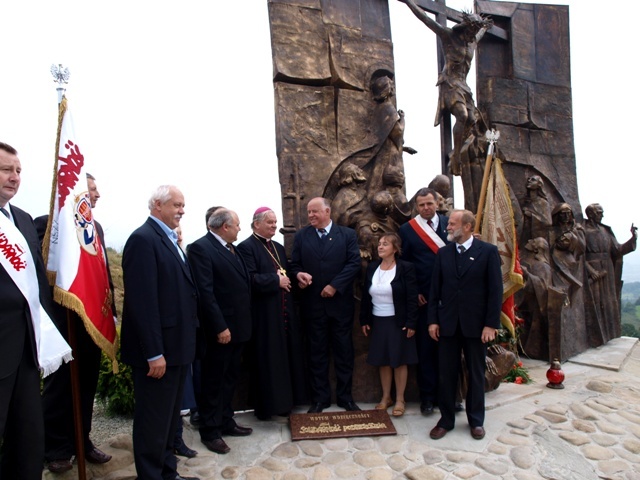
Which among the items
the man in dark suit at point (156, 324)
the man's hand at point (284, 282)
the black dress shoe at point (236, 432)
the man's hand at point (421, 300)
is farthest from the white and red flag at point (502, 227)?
the man in dark suit at point (156, 324)

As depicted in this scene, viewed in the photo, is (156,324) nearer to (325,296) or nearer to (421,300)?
(325,296)

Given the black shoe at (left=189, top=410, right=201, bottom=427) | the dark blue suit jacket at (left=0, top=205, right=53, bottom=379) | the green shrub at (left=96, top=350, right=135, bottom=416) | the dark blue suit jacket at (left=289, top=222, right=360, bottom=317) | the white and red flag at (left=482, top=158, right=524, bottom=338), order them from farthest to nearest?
the white and red flag at (left=482, top=158, right=524, bottom=338), the green shrub at (left=96, top=350, right=135, bottom=416), the dark blue suit jacket at (left=289, top=222, right=360, bottom=317), the black shoe at (left=189, top=410, right=201, bottom=427), the dark blue suit jacket at (left=0, top=205, right=53, bottom=379)

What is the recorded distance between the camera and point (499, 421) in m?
4.33

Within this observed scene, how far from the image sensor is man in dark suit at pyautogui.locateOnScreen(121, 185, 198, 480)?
2836mm

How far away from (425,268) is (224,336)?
1953 millimetres

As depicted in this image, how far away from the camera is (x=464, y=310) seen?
388 centimetres

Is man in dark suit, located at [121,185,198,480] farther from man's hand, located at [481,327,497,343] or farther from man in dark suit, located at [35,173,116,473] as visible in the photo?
man's hand, located at [481,327,497,343]

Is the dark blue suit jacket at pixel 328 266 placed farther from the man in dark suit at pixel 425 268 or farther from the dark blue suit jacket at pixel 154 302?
the dark blue suit jacket at pixel 154 302

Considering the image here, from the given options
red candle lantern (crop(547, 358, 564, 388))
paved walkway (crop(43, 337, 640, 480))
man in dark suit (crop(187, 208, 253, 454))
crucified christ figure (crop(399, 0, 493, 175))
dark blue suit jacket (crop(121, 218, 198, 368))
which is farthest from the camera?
crucified christ figure (crop(399, 0, 493, 175))

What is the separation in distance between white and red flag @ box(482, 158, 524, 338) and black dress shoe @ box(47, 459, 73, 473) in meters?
3.87

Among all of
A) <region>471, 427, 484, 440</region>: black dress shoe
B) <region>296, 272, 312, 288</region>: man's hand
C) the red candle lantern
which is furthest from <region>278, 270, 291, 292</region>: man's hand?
the red candle lantern

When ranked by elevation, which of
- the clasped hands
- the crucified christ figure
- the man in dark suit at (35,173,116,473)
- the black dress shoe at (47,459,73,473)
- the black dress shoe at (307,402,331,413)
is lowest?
the black dress shoe at (307,402,331,413)

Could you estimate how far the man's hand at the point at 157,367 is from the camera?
2839 mm

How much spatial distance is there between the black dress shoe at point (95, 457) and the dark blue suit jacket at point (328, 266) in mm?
1962
